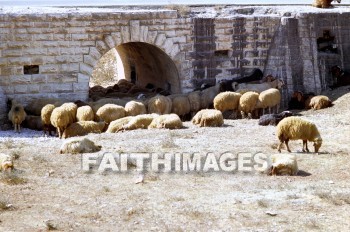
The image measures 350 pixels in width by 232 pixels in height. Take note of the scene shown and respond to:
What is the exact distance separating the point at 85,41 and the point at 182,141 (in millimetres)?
6976

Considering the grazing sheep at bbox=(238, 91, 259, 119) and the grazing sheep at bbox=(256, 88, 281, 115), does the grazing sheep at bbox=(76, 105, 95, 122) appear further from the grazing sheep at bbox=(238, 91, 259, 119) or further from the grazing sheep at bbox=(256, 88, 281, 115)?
the grazing sheep at bbox=(256, 88, 281, 115)

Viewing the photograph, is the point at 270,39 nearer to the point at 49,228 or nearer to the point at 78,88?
the point at 78,88

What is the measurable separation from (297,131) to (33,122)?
9.29 meters

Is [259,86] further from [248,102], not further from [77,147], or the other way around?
[77,147]

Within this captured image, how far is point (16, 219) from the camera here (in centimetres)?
1058

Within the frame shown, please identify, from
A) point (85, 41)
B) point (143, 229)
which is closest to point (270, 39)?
point (85, 41)

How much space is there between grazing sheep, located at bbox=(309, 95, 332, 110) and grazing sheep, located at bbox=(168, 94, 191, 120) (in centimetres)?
414

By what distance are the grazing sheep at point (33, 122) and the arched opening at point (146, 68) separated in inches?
213

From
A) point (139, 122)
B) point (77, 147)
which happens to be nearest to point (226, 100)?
point (139, 122)

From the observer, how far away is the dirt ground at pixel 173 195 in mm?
10539

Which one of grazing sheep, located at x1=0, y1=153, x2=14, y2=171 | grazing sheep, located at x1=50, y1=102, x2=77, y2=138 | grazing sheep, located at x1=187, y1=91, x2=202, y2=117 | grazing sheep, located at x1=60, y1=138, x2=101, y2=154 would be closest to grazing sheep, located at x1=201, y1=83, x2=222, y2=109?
grazing sheep, located at x1=187, y1=91, x2=202, y2=117

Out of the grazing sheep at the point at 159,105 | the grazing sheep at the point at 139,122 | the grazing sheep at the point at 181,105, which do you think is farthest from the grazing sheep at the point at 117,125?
the grazing sheep at the point at 181,105

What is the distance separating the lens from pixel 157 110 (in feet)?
69.6

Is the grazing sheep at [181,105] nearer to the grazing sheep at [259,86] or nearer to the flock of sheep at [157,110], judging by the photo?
the flock of sheep at [157,110]
